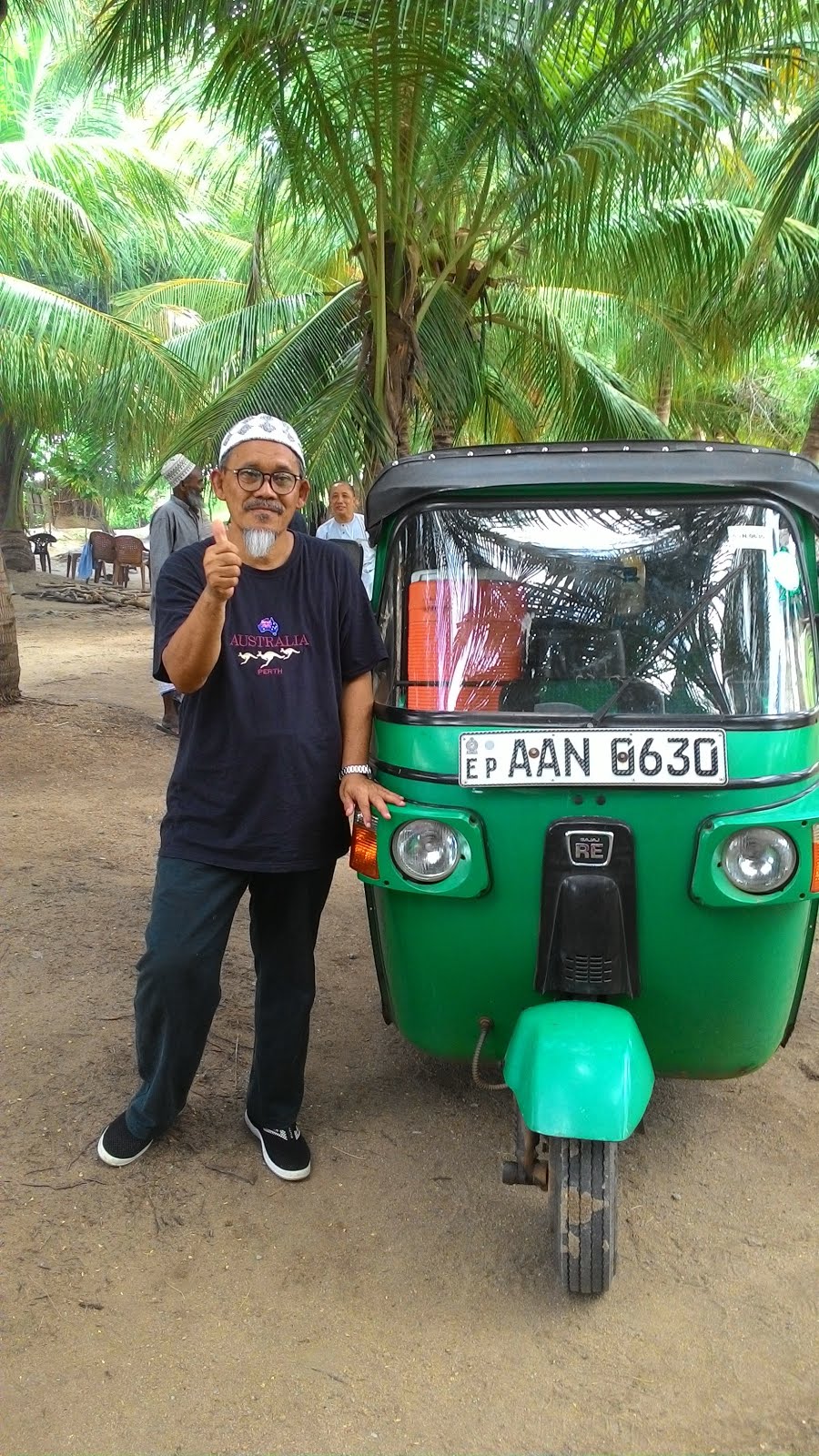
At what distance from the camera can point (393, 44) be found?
261 inches

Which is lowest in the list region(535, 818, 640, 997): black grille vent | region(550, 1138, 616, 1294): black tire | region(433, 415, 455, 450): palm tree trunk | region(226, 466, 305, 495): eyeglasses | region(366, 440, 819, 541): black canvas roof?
region(550, 1138, 616, 1294): black tire

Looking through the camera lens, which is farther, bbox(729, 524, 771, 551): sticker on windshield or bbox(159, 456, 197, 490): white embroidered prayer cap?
bbox(159, 456, 197, 490): white embroidered prayer cap

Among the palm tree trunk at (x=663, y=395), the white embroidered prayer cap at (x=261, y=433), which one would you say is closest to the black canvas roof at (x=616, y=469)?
the white embroidered prayer cap at (x=261, y=433)

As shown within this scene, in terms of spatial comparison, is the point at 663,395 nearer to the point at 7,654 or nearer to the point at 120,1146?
the point at 7,654

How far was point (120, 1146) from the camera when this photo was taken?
125 inches

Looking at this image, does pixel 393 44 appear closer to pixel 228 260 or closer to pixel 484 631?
pixel 484 631

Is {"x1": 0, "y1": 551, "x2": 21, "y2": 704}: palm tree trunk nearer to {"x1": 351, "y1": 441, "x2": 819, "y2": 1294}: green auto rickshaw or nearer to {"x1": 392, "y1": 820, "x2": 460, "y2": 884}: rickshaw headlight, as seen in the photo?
{"x1": 351, "y1": 441, "x2": 819, "y2": 1294}: green auto rickshaw

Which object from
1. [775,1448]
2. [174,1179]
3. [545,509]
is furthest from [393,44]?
[775,1448]

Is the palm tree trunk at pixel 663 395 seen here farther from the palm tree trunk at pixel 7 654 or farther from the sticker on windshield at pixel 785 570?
the sticker on windshield at pixel 785 570

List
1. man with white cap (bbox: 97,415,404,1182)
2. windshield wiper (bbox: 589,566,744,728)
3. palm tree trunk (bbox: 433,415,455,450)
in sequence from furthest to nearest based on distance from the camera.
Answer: palm tree trunk (bbox: 433,415,455,450) → windshield wiper (bbox: 589,566,744,728) → man with white cap (bbox: 97,415,404,1182)

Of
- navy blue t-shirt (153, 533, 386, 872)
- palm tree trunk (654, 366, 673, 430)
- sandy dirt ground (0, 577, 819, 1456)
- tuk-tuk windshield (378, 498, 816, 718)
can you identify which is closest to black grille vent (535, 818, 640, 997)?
tuk-tuk windshield (378, 498, 816, 718)

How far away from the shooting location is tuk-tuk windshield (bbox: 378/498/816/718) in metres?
2.94

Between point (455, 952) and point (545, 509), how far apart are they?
1.19 metres

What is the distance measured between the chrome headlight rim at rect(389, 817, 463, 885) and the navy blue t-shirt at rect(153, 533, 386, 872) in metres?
0.21
